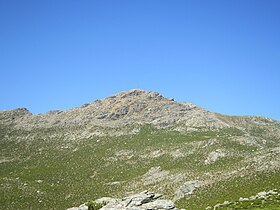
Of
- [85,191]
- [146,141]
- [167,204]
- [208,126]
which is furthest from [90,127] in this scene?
[167,204]

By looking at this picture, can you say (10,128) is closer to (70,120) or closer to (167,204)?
(70,120)

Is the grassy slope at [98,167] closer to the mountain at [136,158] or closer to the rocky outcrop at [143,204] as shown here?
the mountain at [136,158]

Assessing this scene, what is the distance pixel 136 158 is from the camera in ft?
429

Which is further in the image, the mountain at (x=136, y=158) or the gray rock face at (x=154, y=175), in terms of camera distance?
Result: the gray rock face at (x=154, y=175)

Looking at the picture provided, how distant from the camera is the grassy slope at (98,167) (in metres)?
75.2

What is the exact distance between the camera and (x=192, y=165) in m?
108

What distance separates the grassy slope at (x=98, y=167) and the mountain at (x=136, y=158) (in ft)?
1.09

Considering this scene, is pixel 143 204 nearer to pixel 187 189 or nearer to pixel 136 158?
pixel 187 189

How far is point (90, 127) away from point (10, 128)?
163ft

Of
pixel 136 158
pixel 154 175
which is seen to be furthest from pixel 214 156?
pixel 136 158

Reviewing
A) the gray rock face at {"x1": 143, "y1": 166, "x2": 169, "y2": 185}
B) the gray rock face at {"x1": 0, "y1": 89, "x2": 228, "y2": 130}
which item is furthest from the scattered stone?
Result: the gray rock face at {"x1": 0, "y1": 89, "x2": 228, "y2": 130}

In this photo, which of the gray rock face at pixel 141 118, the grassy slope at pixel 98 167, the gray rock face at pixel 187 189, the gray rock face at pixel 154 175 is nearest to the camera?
the grassy slope at pixel 98 167

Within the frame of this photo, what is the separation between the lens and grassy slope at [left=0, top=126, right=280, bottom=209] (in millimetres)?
75250

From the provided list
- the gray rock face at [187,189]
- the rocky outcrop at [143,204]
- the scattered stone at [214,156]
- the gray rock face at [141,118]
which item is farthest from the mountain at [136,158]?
the rocky outcrop at [143,204]
